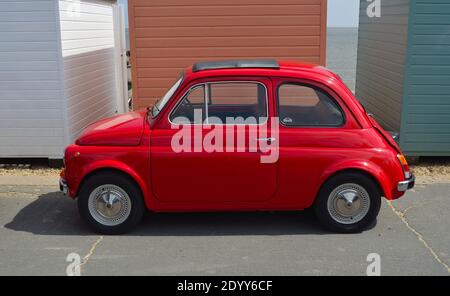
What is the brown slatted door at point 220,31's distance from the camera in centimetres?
834

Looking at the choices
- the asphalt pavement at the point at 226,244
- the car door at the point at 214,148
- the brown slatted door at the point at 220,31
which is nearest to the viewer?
the asphalt pavement at the point at 226,244

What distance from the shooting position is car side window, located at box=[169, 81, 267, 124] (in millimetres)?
5375

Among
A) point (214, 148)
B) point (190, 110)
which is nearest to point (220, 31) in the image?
point (190, 110)

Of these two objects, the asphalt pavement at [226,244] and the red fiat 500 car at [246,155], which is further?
the red fiat 500 car at [246,155]

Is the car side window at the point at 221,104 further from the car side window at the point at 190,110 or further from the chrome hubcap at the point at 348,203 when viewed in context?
the chrome hubcap at the point at 348,203

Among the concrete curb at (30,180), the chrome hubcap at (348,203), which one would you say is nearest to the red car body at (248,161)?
the chrome hubcap at (348,203)

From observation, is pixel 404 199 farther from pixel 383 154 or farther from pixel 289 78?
pixel 289 78

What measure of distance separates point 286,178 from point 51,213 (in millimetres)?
2817

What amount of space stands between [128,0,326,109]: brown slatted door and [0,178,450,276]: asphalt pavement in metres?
3.09

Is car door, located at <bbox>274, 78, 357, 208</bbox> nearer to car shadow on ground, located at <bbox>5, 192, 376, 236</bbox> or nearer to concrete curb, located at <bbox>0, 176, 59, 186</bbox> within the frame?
car shadow on ground, located at <bbox>5, 192, 376, 236</bbox>

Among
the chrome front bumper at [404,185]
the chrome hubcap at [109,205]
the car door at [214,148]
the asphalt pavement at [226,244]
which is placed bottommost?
the asphalt pavement at [226,244]

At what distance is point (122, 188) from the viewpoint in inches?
212

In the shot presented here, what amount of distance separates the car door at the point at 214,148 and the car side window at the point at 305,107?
16 cm

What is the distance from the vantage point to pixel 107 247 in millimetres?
5254
